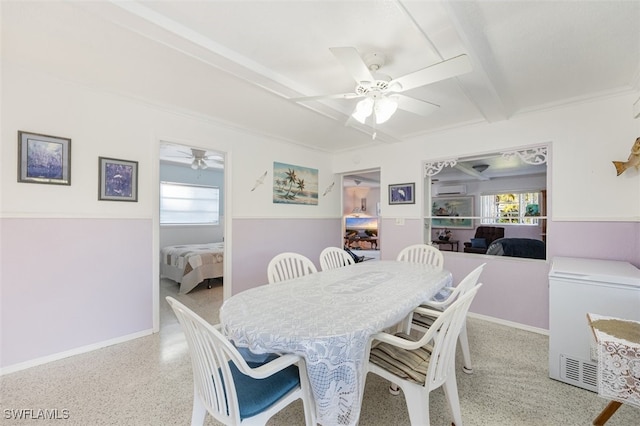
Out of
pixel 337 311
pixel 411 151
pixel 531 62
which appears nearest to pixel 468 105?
pixel 531 62

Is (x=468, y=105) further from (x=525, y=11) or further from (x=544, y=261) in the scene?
(x=544, y=261)

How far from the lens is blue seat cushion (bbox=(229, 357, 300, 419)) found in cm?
111

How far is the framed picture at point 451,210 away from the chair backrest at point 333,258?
5.07 feet

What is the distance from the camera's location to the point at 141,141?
2.65m

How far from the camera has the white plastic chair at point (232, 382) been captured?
40.2 inches

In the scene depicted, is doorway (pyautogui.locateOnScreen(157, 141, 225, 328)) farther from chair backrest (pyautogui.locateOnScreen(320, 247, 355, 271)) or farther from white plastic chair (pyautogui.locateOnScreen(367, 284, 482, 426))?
white plastic chair (pyautogui.locateOnScreen(367, 284, 482, 426))

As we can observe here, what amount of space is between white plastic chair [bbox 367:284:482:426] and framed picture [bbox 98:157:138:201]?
2.55m

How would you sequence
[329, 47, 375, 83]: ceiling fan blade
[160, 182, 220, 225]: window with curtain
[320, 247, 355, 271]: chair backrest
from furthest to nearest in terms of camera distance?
[160, 182, 220, 225]: window with curtain → [320, 247, 355, 271]: chair backrest → [329, 47, 375, 83]: ceiling fan blade

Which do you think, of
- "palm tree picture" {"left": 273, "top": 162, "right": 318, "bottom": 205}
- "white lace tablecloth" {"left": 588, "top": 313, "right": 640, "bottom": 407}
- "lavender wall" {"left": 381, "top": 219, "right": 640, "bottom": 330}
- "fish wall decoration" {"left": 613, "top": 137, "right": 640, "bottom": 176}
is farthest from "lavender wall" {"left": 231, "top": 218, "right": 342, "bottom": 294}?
"fish wall decoration" {"left": 613, "top": 137, "right": 640, "bottom": 176}

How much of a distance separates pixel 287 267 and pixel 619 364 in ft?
6.83

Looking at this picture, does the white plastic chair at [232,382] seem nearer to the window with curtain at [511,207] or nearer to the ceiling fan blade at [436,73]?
the ceiling fan blade at [436,73]

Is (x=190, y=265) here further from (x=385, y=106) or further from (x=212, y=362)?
(x=385, y=106)

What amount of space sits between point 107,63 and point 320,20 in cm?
161
